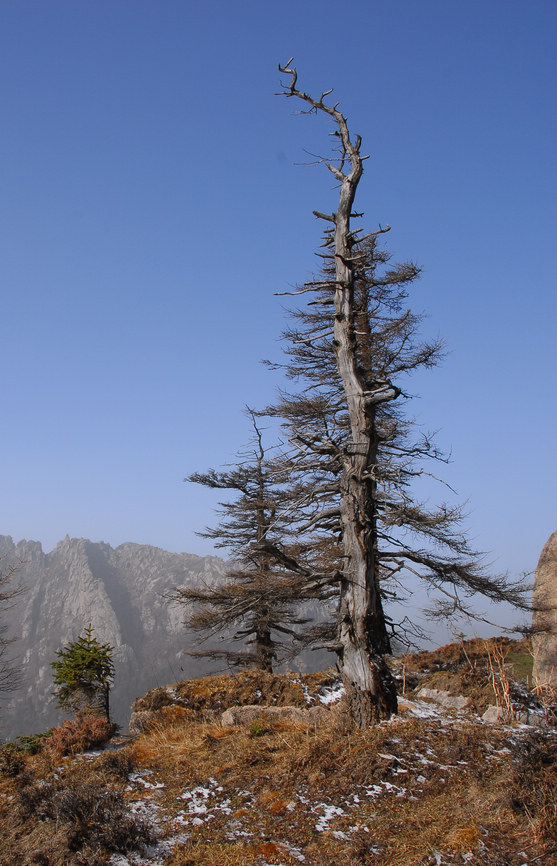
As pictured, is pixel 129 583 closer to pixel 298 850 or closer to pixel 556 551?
pixel 556 551

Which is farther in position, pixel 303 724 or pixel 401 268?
pixel 401 268

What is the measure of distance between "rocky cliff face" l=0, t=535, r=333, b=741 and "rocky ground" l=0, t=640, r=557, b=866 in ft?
241

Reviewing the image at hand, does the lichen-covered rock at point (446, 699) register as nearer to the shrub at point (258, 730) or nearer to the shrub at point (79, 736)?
the shrub at point (258, 730)

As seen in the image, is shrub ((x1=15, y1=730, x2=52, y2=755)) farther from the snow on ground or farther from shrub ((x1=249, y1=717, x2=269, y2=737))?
shrub ((x1=249, y1=717, x2=269, y2=737))

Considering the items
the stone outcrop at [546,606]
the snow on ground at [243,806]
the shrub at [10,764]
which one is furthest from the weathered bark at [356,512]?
the stone outcrop at [546,606]

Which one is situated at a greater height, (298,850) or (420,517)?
(420,517)

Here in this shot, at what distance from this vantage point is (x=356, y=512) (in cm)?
758

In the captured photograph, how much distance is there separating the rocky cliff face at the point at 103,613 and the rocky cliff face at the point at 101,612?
19 centimetres

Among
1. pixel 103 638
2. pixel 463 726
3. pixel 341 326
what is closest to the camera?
pixel 463 726

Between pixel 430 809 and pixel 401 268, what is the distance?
11525 mm

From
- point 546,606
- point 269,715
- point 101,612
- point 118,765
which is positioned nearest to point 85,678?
point 269,715

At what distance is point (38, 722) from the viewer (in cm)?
8144

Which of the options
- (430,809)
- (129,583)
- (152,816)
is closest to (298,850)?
(430,809)

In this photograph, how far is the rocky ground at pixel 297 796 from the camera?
13.2 feet
